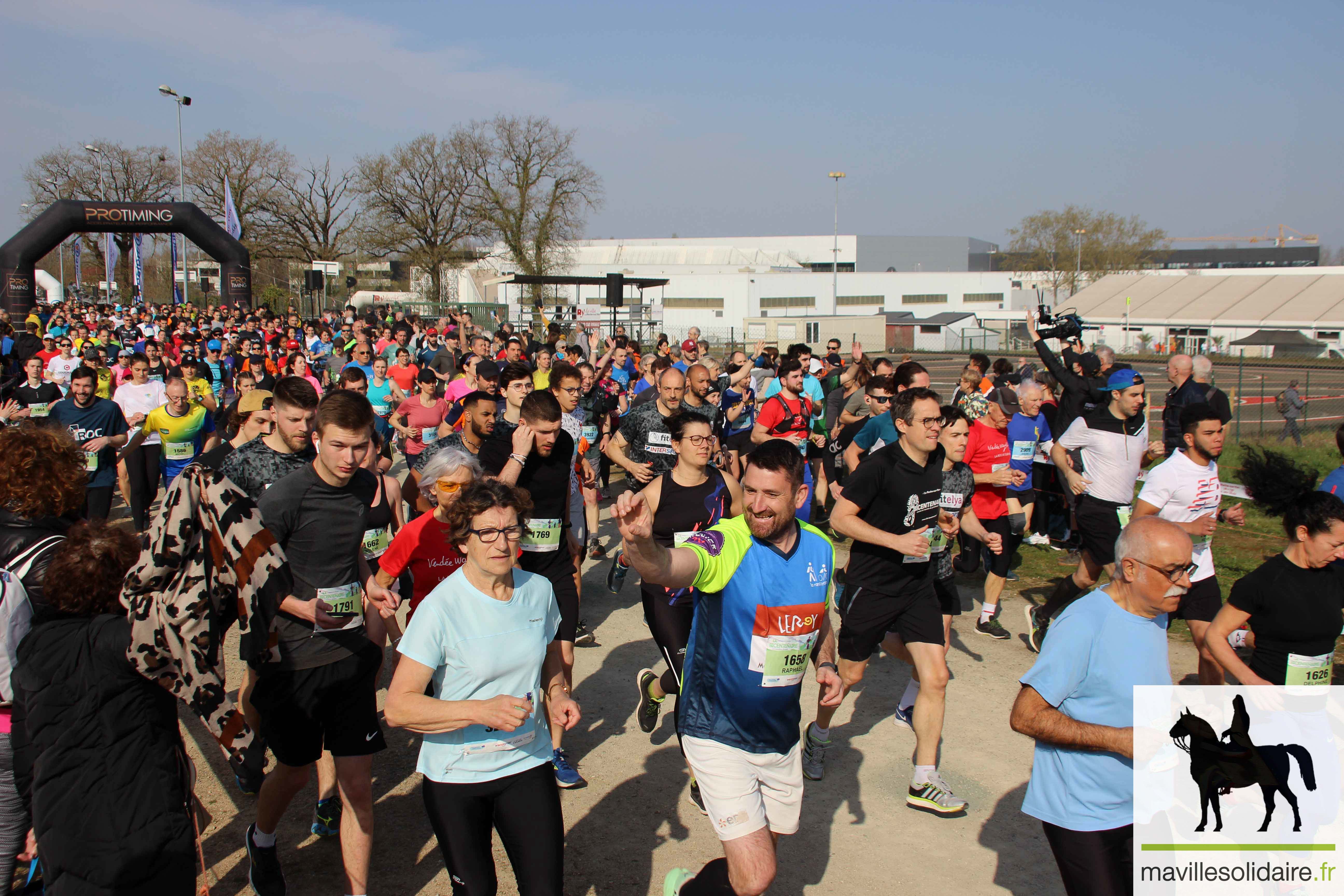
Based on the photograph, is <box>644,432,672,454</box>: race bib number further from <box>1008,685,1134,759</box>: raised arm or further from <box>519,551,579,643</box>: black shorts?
<box>1008,685,1134,759</box>: raised arm

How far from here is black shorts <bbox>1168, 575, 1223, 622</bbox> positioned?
5.16 m

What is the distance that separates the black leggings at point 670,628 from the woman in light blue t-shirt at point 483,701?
6.20ft

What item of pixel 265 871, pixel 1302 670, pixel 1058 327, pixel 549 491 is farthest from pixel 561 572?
pixel 1058 327

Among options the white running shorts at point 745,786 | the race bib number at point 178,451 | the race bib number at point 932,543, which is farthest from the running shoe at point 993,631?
the race bib number at point 178,451

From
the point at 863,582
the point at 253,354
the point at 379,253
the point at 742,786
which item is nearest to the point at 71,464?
the point at 742,786

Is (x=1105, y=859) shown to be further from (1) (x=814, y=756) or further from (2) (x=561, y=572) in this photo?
(2) (x=561, y=572)

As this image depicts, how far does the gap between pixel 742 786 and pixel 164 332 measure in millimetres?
24434

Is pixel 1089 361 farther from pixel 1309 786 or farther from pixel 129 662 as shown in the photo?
pixel 129 662

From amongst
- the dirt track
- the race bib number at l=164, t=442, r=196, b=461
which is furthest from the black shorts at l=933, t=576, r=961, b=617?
the race bib number at l=164, t=442, r=196, b=461

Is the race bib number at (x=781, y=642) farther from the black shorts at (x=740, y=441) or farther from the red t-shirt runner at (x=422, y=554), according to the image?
the black shorts at (x=740, y=441)

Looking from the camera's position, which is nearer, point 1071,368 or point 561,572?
point 561,572

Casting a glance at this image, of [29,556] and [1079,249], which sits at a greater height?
[1079,249]

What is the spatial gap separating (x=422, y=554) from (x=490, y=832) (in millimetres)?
1365

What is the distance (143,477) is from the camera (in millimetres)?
8406
